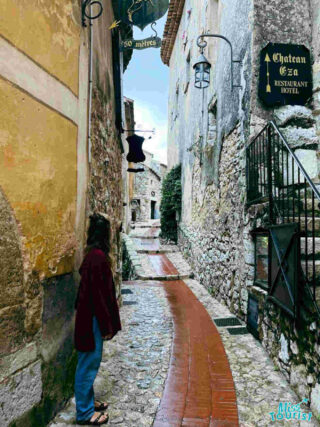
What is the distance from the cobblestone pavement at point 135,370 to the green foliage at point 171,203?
8.16 metres

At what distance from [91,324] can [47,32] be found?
2121 millimetres

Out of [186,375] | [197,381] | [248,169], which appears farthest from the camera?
[248,169]

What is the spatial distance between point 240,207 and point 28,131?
370 centimetres

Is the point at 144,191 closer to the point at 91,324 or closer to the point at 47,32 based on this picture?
the point at 47,32

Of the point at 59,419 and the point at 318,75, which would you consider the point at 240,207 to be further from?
the point at 59,419

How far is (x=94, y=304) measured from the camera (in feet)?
7.73

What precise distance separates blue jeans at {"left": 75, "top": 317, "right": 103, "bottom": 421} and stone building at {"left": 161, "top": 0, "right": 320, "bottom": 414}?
1673 millimetres

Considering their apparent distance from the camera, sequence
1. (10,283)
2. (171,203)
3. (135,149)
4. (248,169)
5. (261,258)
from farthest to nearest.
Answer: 1. (171,203)
2. (135,149)
3. (248,169)
4. (261,258)
5. (10,283)

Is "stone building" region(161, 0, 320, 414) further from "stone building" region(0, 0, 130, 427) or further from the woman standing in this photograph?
"stone building" region(0, 0, 130, 427)

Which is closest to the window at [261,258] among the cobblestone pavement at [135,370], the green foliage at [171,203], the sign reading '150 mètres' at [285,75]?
the cobblestone pavement at [135,370]

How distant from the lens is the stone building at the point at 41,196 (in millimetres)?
1940

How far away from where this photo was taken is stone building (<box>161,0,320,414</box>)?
3028 mm

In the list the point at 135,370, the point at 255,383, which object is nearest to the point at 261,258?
the point at 255,383

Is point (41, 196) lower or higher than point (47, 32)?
lower
